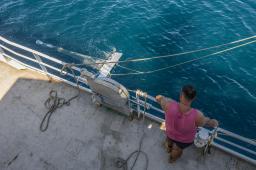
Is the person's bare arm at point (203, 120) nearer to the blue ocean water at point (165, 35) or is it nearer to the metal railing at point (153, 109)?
the metal railing at point (153, 109)

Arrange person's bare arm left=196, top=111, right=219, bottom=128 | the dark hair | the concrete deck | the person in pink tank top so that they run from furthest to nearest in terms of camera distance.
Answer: the concrete deck < person's bare arm left=196, top=111, right=219, bottom=128 < the person in pink tank top < the dark hair

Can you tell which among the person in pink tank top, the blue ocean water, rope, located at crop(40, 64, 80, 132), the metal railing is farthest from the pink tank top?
the blue ocean water

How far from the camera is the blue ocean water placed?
550 inches

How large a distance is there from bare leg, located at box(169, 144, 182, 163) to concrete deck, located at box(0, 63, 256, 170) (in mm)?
172

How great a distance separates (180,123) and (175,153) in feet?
4.19

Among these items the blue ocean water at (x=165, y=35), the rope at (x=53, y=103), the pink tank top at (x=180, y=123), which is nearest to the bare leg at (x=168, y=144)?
the pink tank top at (x=180, y=123)

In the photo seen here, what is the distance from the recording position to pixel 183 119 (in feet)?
20.9

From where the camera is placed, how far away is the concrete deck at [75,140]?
7.76m

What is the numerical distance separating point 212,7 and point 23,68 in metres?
14.0

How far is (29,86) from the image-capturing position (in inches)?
407

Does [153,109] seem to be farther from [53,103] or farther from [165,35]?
[165,35]

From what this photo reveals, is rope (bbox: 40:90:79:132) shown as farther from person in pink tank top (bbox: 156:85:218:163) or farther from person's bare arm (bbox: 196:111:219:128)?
person's bare arm (bbox: 196:111:219:128)

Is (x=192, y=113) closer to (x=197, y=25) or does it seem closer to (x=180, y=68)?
(x=180, y=68)

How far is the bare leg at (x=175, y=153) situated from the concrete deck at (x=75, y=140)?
0.17 m
